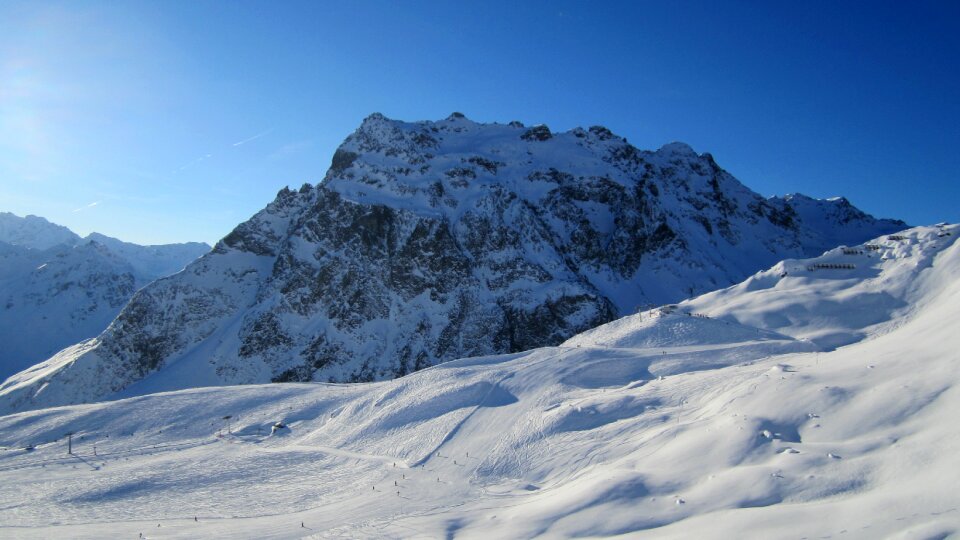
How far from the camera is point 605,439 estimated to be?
21672mm

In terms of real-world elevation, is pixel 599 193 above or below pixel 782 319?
above

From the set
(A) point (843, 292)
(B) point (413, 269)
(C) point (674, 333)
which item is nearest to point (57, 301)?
(B) point (413, 269)

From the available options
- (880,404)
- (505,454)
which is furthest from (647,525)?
(505,454)

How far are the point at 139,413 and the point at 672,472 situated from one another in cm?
4247

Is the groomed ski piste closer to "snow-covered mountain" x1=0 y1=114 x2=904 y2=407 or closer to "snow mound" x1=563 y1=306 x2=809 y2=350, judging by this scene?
"snow mound" x1=563 y1=306 x2=809 y2=350

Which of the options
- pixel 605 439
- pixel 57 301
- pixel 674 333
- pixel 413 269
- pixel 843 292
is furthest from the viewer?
pixel 57 301

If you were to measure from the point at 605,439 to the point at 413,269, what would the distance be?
77641 mm

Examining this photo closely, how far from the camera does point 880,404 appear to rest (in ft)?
49.7

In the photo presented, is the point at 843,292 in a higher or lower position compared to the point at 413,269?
lower

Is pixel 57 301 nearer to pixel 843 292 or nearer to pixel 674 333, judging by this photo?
pixel 674 333

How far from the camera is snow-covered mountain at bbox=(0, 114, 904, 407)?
89375 millimetres

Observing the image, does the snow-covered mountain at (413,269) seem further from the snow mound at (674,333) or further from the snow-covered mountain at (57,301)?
the snow-covered mountain at (57,301)

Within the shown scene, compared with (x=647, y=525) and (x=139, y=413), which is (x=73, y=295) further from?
(x=647, y=525)

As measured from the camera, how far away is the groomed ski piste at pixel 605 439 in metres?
13.2
